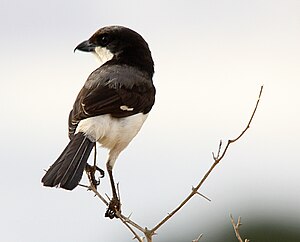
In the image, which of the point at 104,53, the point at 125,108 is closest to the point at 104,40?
the point at 104,53

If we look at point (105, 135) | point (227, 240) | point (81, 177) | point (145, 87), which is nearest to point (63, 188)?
point (81, 177)

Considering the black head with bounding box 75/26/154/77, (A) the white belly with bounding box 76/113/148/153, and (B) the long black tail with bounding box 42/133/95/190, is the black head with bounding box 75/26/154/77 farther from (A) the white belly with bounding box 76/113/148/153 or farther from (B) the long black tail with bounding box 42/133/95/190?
(B) the long black tail with bounding box 42/133/95/190

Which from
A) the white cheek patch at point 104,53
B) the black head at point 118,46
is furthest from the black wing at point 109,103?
the white cheek patch at point 104,53

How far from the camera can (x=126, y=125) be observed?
915 cm

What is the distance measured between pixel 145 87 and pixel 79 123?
814 millimetres

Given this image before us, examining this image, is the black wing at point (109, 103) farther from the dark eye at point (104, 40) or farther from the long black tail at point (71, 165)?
the dark eye at point (104, 40)

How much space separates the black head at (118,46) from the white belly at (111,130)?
874 mm

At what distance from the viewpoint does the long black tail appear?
8328mm

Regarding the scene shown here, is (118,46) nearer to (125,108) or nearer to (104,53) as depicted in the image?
(104,53)

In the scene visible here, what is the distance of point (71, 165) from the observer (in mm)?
8578

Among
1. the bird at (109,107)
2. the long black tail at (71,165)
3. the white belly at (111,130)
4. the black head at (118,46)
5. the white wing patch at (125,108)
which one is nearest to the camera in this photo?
the long black tail at (71,165)

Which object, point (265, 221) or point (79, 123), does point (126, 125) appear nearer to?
point (79, 123)

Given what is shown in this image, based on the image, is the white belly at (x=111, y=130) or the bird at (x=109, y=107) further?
the white belly at (x=111, y=130)

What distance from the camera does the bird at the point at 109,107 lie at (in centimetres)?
868
